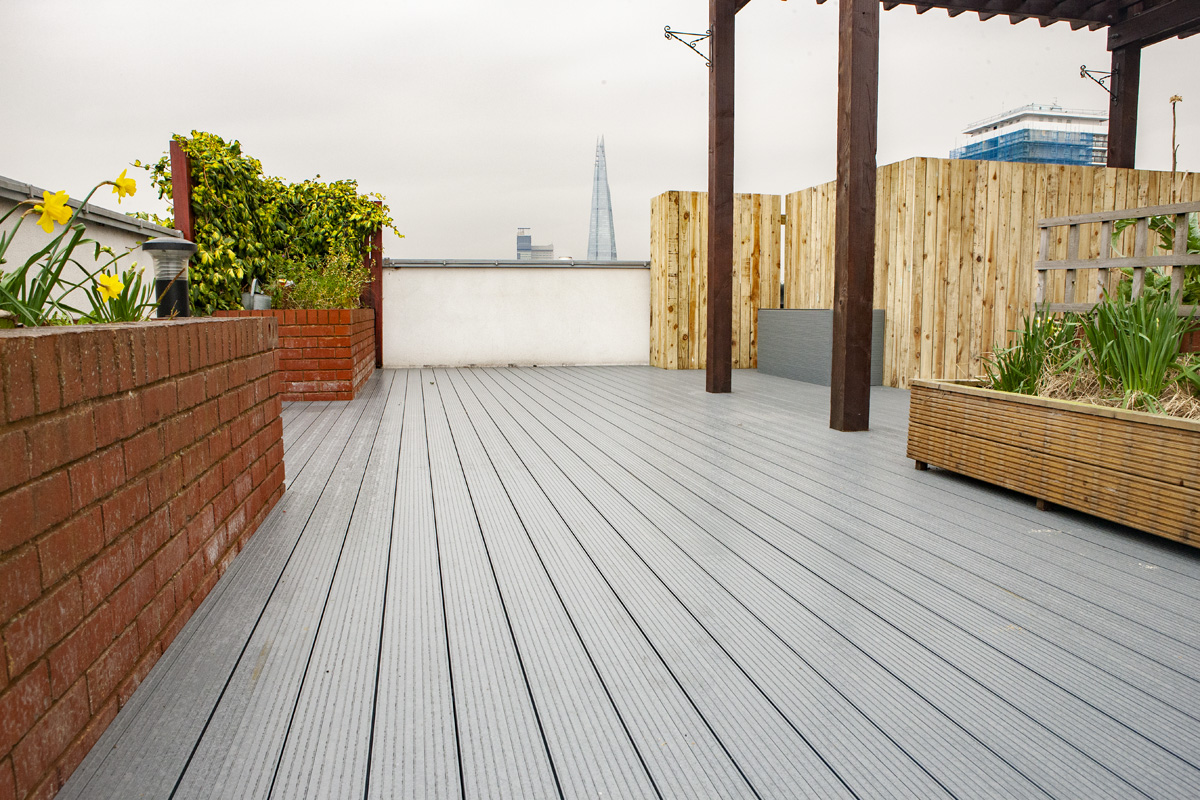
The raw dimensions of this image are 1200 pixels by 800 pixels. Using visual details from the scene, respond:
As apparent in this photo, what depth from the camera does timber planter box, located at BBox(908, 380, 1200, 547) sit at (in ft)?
6.73

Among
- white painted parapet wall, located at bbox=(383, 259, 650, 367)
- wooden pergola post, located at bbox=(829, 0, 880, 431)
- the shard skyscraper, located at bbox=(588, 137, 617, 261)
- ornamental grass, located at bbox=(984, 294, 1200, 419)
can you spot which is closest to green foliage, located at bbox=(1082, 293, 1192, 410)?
ornamental grass, located at bbox=(984, 294, 1200, 419)

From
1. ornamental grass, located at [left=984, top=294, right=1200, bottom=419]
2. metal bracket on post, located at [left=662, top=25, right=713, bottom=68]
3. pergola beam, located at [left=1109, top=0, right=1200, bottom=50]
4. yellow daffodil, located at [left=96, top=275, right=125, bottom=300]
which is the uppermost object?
pergola beam, located at [left=1109, top=0, right=1200, bottom=50]

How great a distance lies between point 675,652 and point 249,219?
619cm

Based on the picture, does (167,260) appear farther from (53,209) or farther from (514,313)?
(514,313)

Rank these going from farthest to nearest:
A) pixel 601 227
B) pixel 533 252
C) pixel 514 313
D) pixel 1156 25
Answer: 1. pixel 601 227
2. pixel 533 252
3. pixel 514 313
4. pixel 1156 25

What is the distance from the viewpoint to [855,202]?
407 cm

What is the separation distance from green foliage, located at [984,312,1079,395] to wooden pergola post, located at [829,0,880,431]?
109cm

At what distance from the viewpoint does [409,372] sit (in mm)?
7887

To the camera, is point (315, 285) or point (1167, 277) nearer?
point (1167, 277)

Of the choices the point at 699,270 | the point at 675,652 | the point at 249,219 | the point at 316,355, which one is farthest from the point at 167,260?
the point at 699,270

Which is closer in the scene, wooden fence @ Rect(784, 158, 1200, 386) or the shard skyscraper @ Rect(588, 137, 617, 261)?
wooden fence @ Rect(784, 158, 1200, 386)

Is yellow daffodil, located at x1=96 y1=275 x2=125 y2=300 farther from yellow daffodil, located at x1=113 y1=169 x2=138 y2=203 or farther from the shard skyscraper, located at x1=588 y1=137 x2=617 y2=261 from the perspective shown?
the shard skyscraper, located at x1=588 y1=137 x2=617 y2=261

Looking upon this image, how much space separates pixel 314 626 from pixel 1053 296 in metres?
6.53

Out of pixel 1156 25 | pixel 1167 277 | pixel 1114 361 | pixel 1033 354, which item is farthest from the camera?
pixel 1156 25
